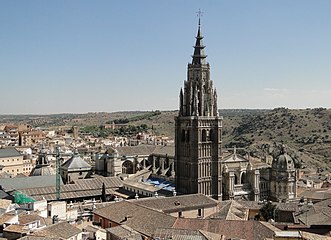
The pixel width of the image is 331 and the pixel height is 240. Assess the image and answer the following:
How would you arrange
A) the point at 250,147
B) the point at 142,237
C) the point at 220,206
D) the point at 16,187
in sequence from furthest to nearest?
the point at 250,147
the point at 16,187
the point at 220,206
the point at 142,237

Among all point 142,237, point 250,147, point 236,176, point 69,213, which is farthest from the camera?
point 250,147

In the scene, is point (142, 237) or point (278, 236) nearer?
point (278, 236)

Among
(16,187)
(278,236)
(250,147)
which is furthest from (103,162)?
(250,147)

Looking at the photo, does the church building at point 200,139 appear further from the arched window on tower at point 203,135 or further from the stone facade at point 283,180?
the stone facade at point 283,180

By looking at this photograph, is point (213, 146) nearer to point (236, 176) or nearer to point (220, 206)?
Answer: point (236, 176)

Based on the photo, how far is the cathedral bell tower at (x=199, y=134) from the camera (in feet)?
177

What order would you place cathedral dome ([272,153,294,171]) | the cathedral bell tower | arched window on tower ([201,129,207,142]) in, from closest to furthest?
the cathedral bell tower → arched window on tower ([201,129,207,142]) → cathedral dome ([272,153,294,171])

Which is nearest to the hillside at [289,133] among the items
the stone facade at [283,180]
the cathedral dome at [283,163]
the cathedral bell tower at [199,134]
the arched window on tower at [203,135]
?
the cathedral dome at [283,163]

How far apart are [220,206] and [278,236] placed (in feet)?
61.9

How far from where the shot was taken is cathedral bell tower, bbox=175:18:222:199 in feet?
177

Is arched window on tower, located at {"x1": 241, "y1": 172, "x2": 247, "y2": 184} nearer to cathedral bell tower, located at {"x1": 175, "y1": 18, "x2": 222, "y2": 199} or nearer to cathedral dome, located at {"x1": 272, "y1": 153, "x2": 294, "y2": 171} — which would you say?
cathedral dome, located at {"x1": 272, "y1": 153, "x2": 294, "y2": 171}

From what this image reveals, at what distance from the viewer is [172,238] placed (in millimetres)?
27281

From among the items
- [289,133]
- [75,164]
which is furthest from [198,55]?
[289,133]

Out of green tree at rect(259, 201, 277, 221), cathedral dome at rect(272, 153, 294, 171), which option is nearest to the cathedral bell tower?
cathedral dome at rect(272, 153, 294, 171)
